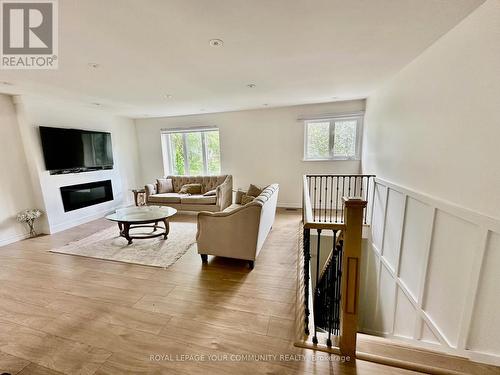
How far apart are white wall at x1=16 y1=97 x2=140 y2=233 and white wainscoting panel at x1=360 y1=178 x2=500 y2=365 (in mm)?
5938

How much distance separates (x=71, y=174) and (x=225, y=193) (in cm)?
328

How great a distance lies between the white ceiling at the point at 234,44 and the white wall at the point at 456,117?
0.18 meters

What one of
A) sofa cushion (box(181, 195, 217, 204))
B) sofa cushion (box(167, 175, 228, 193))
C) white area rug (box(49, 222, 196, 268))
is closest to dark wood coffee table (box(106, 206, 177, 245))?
white area rug (box(49, 222, 196, 268))

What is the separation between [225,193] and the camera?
502cm

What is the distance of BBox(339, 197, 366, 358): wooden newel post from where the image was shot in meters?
1.33

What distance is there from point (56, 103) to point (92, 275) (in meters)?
3.66

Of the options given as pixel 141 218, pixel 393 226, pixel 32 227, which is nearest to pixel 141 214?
pixel 141 218

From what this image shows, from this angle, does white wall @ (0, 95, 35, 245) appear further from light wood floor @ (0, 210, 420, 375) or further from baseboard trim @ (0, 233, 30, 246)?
light wood floor @ (0, 210, 420, 375)

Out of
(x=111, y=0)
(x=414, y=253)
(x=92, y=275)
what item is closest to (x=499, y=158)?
(x=414, y=253)

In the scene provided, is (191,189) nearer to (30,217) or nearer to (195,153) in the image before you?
(195,153)

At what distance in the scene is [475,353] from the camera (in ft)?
4.97

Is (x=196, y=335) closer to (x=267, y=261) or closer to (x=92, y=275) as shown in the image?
(x=267, y=261)

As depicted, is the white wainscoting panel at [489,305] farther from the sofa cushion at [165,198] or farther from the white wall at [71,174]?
the white wall at [71,174]

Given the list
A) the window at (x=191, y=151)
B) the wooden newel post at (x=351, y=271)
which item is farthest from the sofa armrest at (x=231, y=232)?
the window at (x=191, y=151)
